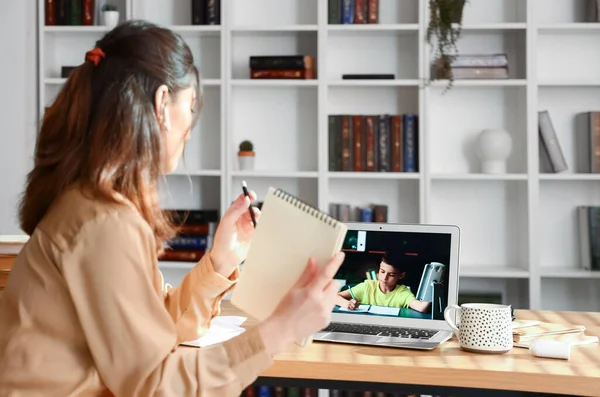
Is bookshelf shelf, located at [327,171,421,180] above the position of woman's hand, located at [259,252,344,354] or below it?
above

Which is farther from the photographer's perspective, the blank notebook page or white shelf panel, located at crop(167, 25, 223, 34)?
white shelf panel, located at crop(167, 25, 223, 34)

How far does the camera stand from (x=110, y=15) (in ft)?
11.9

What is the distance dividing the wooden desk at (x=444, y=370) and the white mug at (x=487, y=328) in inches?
0.8

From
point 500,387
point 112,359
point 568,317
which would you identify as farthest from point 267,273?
point 568,317

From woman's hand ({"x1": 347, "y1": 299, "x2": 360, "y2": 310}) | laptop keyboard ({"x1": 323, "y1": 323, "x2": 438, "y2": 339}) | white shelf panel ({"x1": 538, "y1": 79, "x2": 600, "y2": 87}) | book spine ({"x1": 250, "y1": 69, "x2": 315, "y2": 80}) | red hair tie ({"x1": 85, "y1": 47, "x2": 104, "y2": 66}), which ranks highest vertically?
book spine ({"x1": 250, "y1": 69, "x2": 315, "y2": 80})

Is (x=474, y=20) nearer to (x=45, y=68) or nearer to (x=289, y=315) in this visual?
(x=45, y=68)

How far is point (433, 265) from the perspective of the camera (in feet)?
5.94

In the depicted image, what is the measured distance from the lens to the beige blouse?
1143mm

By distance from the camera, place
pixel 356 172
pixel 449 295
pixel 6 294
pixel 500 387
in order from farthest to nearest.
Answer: pixel 356 172 → pixel 449 295 → pixel 500 387 → pixel 6 294

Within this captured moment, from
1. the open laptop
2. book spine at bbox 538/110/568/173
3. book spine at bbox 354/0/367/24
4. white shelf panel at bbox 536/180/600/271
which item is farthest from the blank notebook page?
white shelf panel at bbox 536/180/600/271

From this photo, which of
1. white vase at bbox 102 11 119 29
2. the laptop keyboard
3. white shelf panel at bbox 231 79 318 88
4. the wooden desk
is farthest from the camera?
white vase at bbox 102 11 119 29

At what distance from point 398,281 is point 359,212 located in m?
1.85

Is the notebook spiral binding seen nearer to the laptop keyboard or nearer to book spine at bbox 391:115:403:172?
the laptop keyboard

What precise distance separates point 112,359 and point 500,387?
78 centimetres
